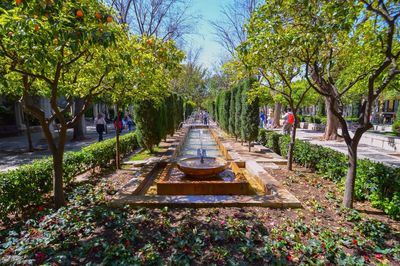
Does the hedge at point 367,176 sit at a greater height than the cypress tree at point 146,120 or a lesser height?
lesser

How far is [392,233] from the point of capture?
3568 millimetres

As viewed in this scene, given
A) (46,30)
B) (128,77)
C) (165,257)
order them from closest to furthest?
(46,30) < (165,257) < (128,77)

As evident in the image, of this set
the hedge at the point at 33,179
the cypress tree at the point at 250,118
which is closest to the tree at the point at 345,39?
the cypress tree at the point at 250,118

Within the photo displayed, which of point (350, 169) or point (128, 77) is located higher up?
point (128, 77)

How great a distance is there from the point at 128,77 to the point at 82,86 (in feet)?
3.54

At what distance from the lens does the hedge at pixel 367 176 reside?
4.13 m

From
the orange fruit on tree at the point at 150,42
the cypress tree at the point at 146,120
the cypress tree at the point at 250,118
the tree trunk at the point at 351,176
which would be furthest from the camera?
the cypress tree at the point at 250,118

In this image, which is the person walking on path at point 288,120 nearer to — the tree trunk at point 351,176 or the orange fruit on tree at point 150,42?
the tree trunk at point 351,176

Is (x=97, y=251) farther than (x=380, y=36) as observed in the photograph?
No

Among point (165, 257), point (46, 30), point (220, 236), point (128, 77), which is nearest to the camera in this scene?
point (46, 30)

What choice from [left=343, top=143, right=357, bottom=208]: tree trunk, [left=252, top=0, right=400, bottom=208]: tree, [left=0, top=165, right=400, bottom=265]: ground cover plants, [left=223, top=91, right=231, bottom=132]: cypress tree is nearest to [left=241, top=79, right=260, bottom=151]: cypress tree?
[left=252, top=0, right=400, bottom=208]: tree

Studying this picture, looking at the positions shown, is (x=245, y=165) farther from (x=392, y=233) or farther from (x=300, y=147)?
(x=392, y=233)

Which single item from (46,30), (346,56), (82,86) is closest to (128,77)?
(82,86)

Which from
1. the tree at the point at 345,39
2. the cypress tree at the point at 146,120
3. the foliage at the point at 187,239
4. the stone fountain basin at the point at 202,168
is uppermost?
the tree at the point at 345,39
